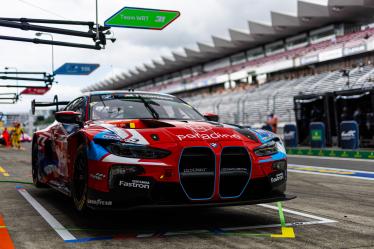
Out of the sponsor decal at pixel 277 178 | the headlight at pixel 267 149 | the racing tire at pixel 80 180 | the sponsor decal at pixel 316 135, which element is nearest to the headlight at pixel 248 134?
the headlight at pixel 267 149

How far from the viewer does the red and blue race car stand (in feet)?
13.9

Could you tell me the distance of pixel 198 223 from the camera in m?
4.92

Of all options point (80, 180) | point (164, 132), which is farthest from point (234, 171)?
point (80, 180)

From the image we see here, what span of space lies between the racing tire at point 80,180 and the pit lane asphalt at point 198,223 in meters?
0.23

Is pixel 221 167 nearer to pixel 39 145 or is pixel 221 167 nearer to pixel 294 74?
pixel 39 145

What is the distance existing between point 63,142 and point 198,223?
189 cm

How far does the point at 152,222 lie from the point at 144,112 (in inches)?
51.1

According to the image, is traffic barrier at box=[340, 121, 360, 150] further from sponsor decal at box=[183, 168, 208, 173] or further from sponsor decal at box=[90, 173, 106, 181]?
sponsor decal at box=[90, 173, 106, 181]

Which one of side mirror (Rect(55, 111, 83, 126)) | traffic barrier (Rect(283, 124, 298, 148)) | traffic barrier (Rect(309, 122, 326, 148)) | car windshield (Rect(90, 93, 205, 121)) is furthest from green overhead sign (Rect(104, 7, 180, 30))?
side mirror (Rect(55, 111, 83, 126))

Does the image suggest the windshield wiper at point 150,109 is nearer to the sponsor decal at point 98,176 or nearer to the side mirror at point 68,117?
the side mirror at point 68,117

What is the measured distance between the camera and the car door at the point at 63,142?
5439 mm

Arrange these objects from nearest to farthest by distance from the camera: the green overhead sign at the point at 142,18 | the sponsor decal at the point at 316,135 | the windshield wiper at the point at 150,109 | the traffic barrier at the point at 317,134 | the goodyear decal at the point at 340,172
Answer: the windshield wiper at the point at 150,109 < the goodyear decal at the point at 340,172 < the green overhead sign at the point at 142,18 < the traffic barrier at the point at 317,134 < the sponsor decal at the point at 316,135

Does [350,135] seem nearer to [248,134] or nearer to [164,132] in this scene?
[248,134]

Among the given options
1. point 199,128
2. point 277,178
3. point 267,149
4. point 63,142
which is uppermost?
point 199,128
